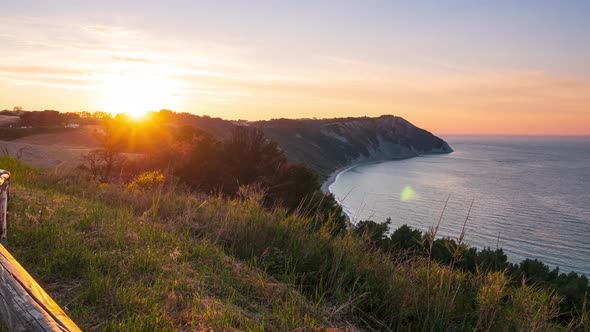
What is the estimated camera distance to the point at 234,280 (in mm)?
4199

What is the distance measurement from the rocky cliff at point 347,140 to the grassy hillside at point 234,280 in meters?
90.3

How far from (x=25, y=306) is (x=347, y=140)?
158221mm

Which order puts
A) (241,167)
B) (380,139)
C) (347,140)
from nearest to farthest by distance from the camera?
1. (241,167)
2. (347,140)
3. (380,139)

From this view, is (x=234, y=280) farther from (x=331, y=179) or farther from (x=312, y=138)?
(x=312, y=138)

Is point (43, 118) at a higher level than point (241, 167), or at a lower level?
higher

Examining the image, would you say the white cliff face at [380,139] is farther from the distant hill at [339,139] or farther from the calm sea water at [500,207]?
the calm sea water at [500,207]

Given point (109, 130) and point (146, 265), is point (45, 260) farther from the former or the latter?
point (109, 130)

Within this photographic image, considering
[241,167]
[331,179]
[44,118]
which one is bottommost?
[331,179]

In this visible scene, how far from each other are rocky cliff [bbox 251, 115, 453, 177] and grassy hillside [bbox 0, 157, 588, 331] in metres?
90.3

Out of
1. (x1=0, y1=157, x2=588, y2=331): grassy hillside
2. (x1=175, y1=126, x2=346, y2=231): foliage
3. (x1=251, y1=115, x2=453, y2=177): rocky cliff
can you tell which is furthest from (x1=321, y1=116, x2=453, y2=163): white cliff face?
(x1=0, y1=157, x2=588, y2=331): grassy hillside

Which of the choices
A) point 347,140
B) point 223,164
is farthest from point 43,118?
point 347,140

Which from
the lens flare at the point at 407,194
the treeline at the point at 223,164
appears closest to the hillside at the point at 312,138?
the treeline at the point at 223,164

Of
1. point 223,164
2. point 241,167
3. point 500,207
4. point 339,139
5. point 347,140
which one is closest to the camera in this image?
point 223,164

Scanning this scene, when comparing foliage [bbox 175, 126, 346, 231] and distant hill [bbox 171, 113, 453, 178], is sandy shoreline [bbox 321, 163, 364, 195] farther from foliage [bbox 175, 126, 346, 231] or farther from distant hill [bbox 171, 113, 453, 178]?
foliage [bbox 175, 126, 346, 231]
